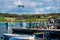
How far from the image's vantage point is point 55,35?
5162cm

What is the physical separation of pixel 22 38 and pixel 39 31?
8319 mm

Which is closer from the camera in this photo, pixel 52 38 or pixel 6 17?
pixel 52 38

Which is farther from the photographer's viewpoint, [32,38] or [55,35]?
[55,35]

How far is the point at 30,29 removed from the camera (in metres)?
52.5

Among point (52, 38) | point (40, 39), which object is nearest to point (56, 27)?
point (52, 38)

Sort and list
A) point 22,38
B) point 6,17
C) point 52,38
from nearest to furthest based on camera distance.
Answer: point 22,38, point 52,38, point 6,17

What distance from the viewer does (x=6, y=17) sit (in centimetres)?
12794

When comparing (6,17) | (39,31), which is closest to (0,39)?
(39,31)

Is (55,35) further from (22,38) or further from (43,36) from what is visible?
(22,38)

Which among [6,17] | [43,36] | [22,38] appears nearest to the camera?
[22,38]

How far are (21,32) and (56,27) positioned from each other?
7333mm

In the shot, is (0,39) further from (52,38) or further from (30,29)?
(52,38)

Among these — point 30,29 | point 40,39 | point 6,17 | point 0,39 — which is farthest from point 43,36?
point 6,17

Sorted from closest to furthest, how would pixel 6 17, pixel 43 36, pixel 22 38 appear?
pixel 22 38 → pixel 43 36 → pixel 6 17
